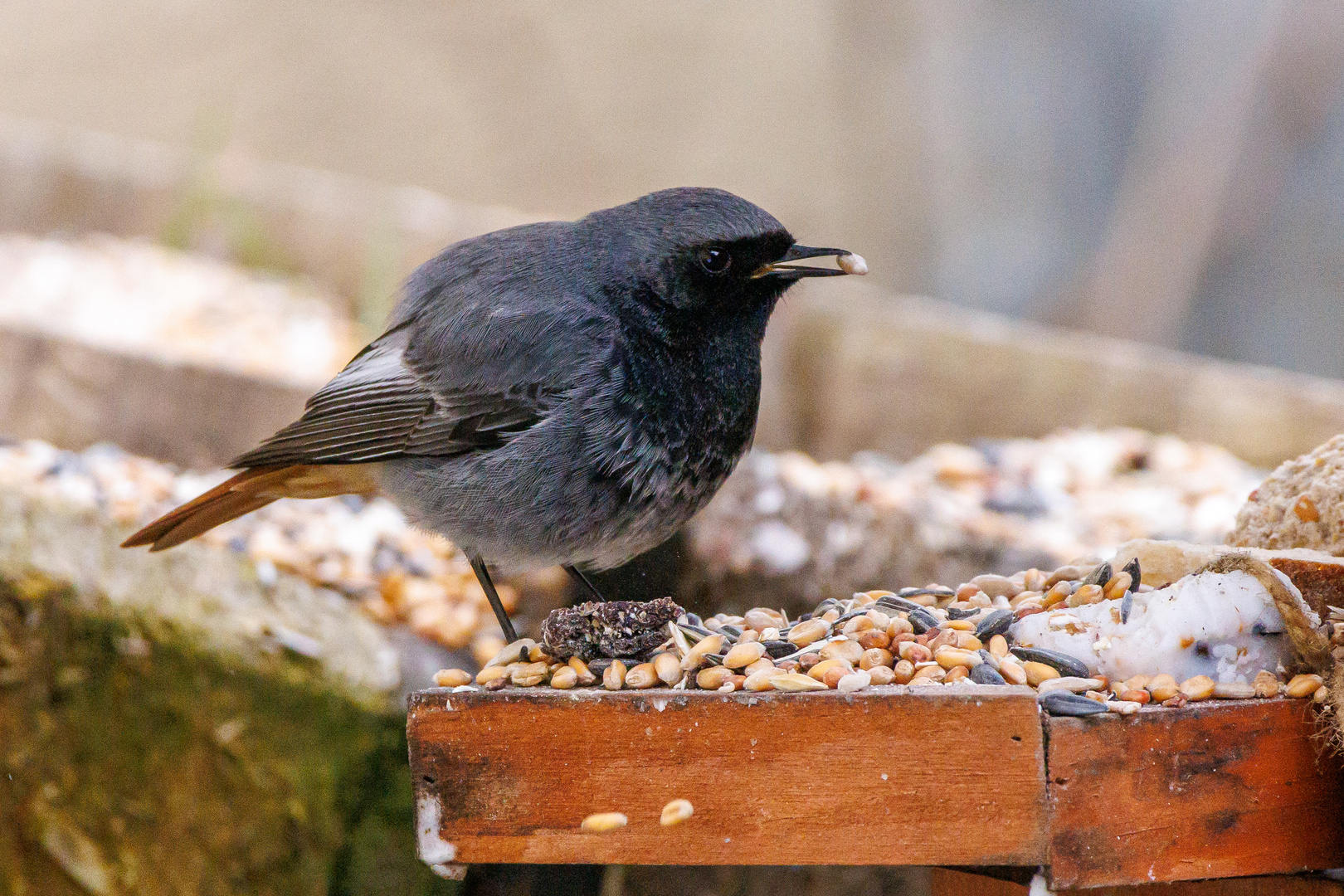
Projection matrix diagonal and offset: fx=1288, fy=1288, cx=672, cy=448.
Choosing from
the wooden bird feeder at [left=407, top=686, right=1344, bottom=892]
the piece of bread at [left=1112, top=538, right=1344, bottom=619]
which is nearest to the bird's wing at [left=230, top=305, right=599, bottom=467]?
the wooden bird feeder at [left=407, top=686, right=1344, bottom=892]

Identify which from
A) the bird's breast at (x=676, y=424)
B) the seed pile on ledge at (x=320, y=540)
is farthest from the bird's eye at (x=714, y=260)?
the seed pile on ledge at (x=320, y=540)

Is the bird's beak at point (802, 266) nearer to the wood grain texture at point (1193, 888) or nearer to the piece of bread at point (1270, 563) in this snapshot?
the piece of bread at point (1270, 563)

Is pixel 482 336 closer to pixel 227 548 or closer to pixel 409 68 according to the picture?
pixel 227 548

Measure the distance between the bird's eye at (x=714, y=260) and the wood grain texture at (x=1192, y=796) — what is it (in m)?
1.14

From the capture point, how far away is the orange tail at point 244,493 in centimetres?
274

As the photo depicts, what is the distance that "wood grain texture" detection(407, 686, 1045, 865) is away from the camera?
172 cm

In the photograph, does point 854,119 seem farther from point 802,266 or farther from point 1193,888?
point 1193,888

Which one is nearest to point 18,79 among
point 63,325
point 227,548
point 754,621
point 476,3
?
point 476,3

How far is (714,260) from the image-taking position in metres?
2.50

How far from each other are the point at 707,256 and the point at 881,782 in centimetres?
113

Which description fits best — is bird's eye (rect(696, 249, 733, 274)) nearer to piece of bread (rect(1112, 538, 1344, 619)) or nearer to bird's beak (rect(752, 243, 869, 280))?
bird's beak (rect(752, 243, 869, 280))

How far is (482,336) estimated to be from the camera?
2682mm

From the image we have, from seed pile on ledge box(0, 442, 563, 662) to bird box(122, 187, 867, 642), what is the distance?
677 mm

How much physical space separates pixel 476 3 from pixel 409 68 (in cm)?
94
